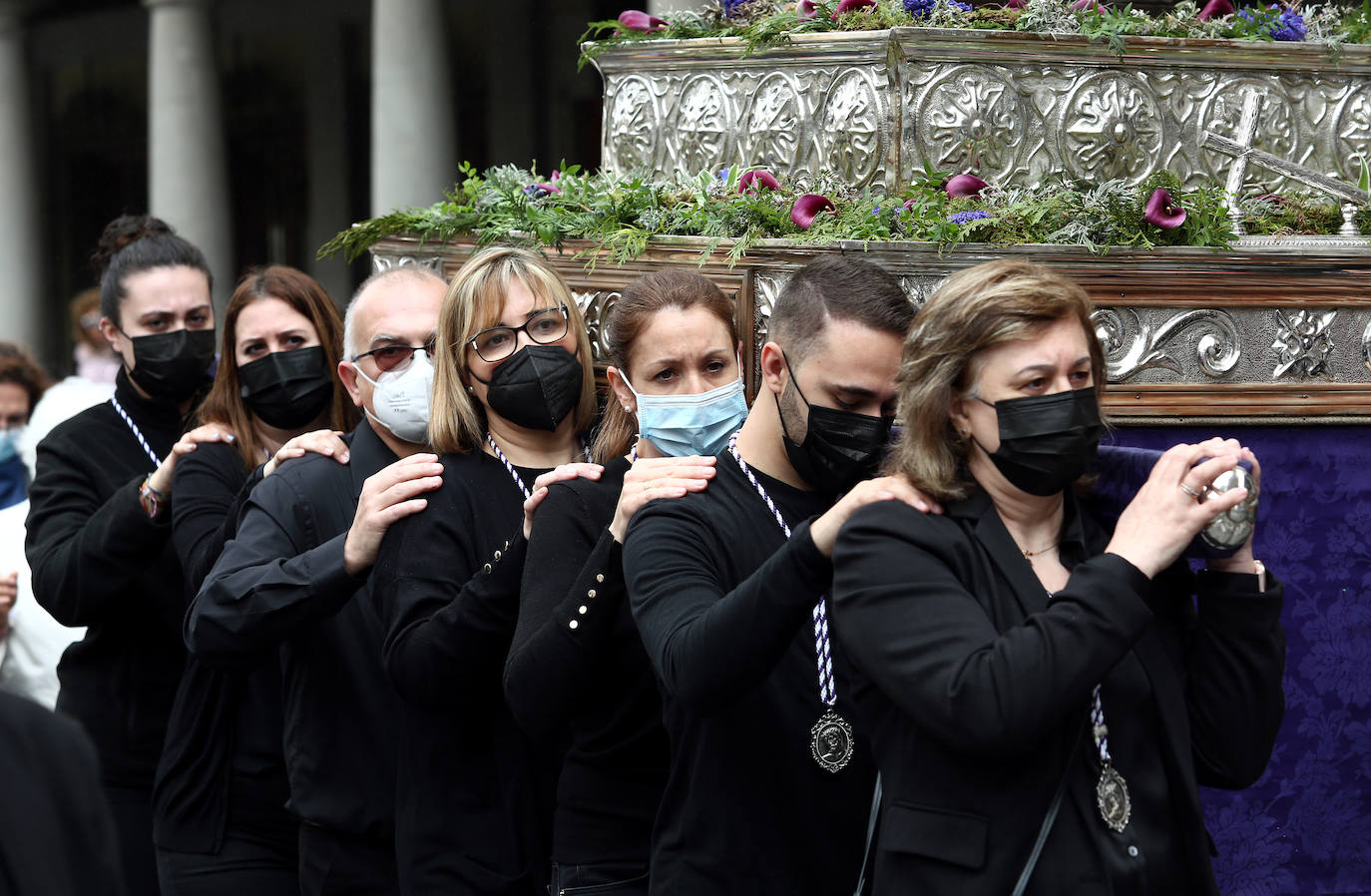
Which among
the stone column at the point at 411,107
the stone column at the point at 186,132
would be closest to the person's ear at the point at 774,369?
the stone column at the point at 411,107

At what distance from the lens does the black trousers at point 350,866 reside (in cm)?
361

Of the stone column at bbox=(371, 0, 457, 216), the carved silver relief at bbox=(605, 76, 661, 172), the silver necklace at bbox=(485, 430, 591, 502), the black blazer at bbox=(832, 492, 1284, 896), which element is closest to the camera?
Answer: the black blazer at bbox=(832, 492, 1284, 896)

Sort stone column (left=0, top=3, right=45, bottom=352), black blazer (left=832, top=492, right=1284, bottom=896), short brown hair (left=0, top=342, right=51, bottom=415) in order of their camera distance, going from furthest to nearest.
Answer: stone column (left=0, top=3, right=45, bottom=352), short brown hair (left=0, top=342, right=51, bottom=415), black blazer (left=832, top=492, right=1284, bottom=896)

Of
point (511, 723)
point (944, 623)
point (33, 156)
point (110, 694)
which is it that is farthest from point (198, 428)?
point (33, 156)

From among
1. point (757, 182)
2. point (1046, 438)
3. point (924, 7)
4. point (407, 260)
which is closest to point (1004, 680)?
point (1046, 438)

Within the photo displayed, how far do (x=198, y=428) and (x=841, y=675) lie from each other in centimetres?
211

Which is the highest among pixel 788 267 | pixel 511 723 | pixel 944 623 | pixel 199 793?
pixel 788 267

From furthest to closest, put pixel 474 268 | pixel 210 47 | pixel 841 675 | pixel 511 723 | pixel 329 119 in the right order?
pixel 329 119 < pixel 210 47 < pixel 474 268 < pixel 511 723 < pixel 841 675

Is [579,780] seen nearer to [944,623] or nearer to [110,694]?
[944,623]

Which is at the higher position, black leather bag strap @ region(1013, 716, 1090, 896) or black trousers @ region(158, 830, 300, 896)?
black leather bag strap @ region(1013, 716, 1090, 896)

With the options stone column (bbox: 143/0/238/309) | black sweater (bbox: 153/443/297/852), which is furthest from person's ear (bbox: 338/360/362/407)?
stone column (bbox: 143/0/238/309)

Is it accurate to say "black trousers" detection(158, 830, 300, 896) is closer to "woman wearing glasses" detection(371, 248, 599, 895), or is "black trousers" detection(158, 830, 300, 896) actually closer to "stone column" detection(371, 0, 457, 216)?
"woman wearing glasses" detection(371, 248, 599, 895)

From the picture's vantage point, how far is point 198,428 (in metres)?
4.30

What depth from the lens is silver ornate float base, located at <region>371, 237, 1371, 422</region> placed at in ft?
13.0
